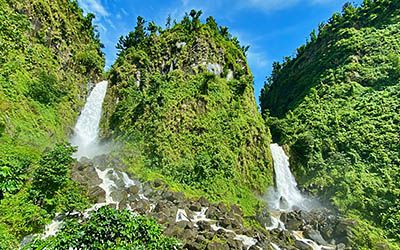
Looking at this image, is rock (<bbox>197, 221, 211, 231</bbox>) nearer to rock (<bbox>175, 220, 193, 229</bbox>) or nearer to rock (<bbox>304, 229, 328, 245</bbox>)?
rock (<bbox>175, 220, 193, 229</bbox>)

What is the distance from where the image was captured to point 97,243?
6168 mm

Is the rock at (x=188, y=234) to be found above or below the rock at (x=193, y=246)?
above

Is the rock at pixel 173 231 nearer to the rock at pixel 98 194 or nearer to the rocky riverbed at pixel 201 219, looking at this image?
the rocky riverbed at pixel 201 219

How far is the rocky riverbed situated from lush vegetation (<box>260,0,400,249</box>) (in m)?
3.15

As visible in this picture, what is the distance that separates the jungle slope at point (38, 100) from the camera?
41.0 ft

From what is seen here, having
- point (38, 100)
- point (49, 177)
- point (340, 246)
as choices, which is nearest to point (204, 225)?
point (49, 177)

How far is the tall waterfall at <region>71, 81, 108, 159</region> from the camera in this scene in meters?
26.7

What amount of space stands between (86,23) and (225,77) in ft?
59.4

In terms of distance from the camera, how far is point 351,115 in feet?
127

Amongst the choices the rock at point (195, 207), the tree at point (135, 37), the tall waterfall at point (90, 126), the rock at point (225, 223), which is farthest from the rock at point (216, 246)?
the tree at point (135, 37)

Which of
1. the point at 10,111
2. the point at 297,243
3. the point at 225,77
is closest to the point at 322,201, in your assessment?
the point at 297,243

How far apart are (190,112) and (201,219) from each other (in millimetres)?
13491

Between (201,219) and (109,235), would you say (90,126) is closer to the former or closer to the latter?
(201,219)

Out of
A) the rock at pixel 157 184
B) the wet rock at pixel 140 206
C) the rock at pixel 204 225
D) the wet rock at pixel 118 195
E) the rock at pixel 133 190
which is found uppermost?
the rock at pixel 157 184
